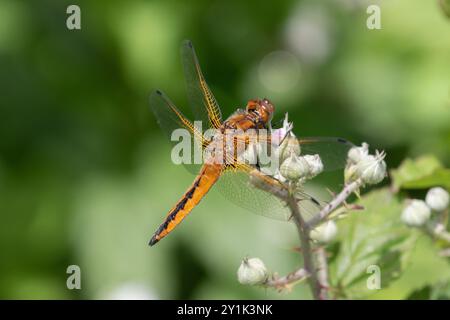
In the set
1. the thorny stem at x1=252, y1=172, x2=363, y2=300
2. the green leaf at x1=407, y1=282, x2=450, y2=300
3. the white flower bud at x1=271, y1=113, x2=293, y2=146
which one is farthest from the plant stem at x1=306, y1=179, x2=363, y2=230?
the green leaf at x1=407, y1=282, x2=450, y2=300

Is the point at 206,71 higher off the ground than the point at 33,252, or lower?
higher

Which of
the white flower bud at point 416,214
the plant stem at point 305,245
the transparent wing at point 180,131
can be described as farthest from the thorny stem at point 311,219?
the transparent wing at point 180,131

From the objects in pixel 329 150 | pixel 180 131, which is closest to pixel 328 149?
pixel 329 150

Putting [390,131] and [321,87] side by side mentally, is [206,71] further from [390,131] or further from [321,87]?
[390,131]

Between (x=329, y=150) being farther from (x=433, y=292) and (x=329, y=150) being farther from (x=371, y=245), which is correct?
(x=433, y=292)
